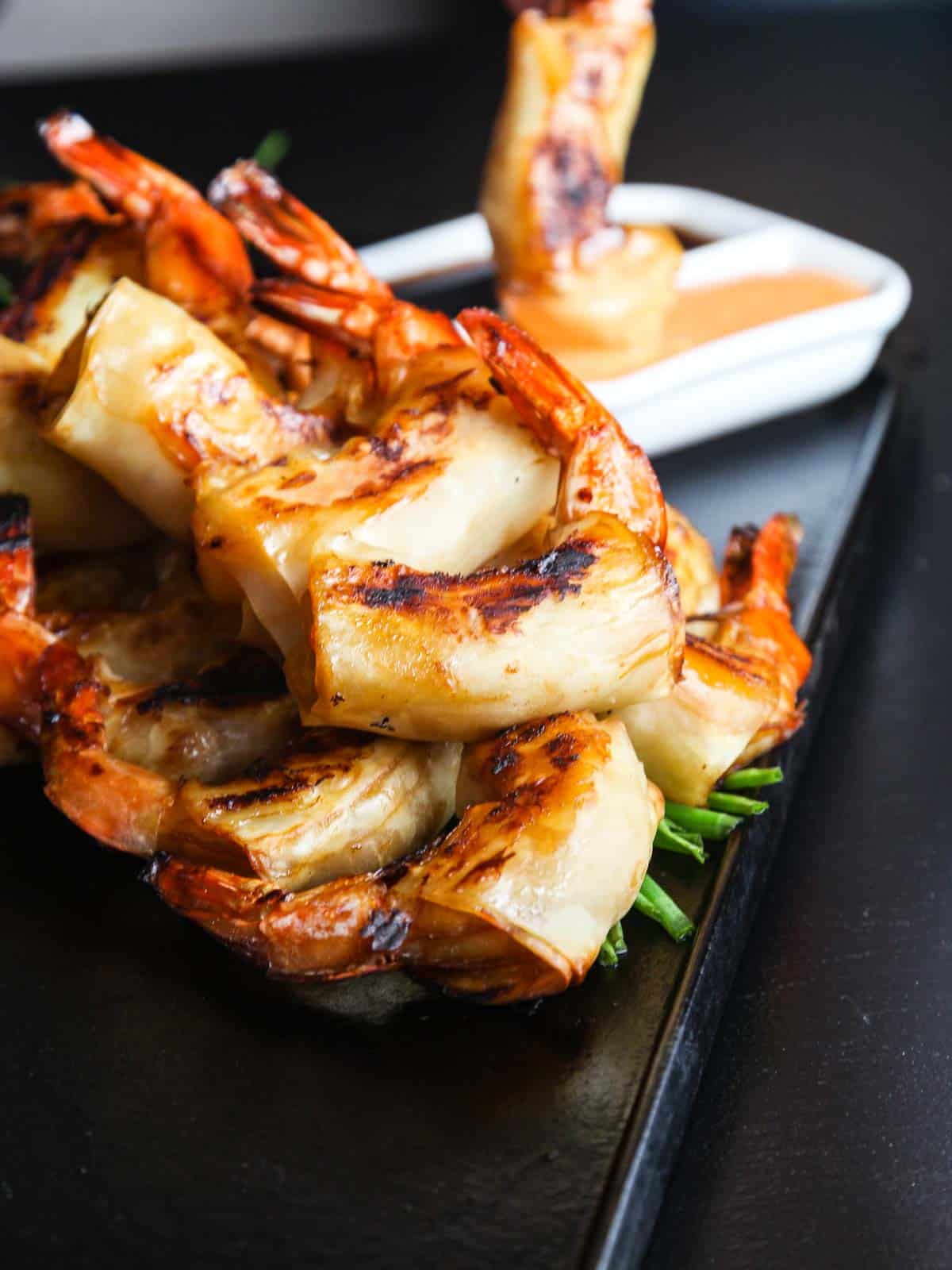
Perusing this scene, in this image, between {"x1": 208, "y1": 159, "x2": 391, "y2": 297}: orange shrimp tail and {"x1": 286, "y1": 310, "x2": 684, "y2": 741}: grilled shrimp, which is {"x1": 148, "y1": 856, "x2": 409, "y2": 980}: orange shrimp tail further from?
{"x1": 208, "y1": 159, "x2": 391, "y2": 297}: orange shrimp tail

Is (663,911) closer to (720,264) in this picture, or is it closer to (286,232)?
(286,232)

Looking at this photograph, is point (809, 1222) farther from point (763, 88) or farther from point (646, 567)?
point (763, 88)

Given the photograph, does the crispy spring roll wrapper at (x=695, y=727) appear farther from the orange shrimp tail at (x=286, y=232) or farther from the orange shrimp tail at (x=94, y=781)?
the orange shrimp tail at (x=286, y=232)

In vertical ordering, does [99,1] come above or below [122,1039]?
below

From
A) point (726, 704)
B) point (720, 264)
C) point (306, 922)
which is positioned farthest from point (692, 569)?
point (720, 264)

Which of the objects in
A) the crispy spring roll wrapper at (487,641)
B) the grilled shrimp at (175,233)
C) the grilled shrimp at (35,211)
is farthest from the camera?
→ the grilled shrimp at (35,211)

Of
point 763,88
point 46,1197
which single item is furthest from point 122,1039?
point 763,88

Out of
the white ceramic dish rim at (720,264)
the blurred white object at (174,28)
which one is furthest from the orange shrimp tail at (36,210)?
the blurred white object at (174,28)
